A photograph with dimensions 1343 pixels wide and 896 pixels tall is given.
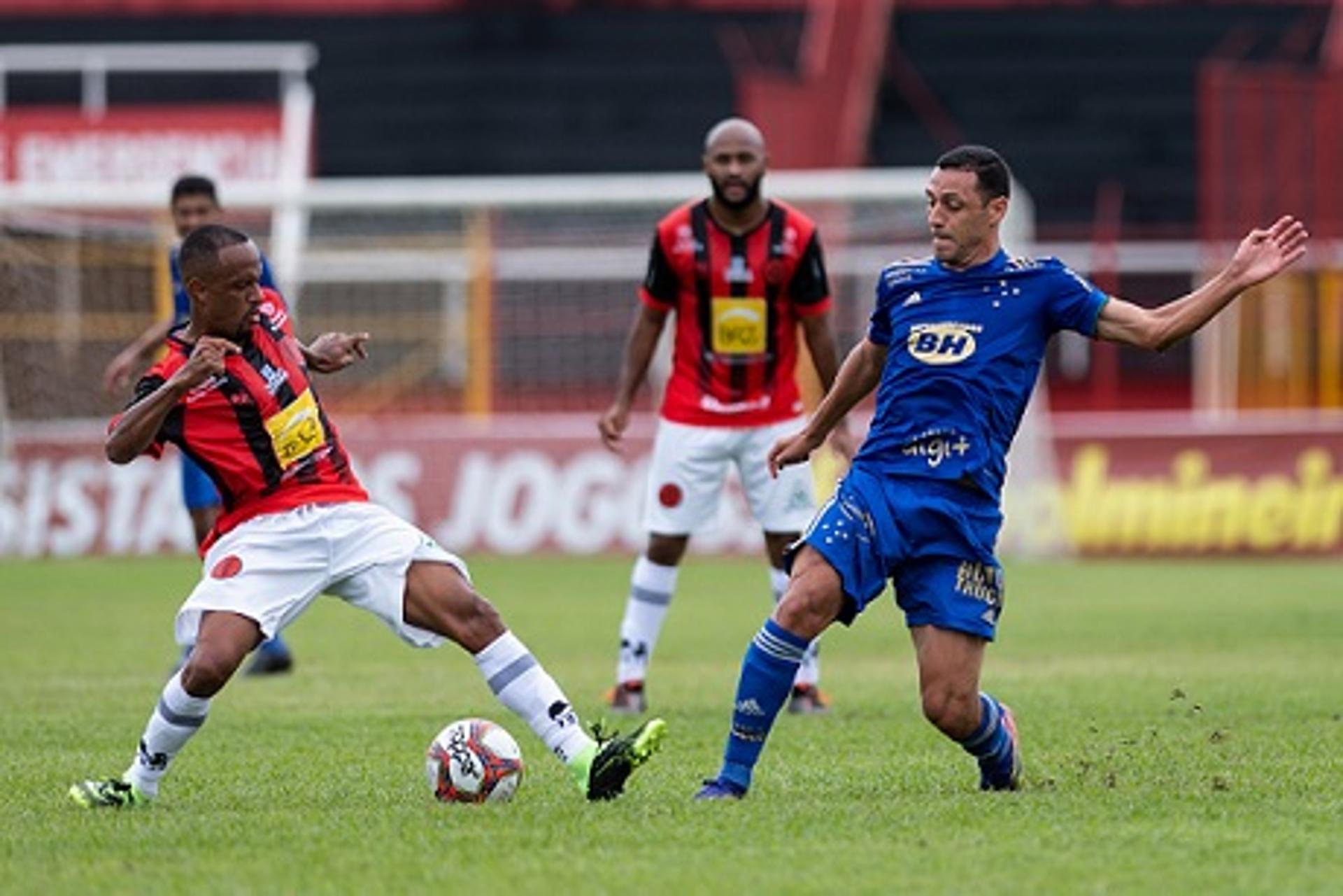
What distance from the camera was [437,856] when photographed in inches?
267

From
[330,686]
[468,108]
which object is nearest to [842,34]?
[468,108]

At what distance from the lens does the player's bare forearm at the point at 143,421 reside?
25.5 ft

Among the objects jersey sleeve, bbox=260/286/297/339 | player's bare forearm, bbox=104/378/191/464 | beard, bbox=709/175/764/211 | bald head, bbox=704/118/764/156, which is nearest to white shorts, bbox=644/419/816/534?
beard, bbox=709/175/764/211

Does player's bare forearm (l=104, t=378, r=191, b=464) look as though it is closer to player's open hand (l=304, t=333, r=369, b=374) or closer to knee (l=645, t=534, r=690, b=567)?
player's open hand (l=304, t=333, r=369, b=374)

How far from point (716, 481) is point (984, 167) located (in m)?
3.83

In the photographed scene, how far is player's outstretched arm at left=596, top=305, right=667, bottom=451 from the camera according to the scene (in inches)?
452

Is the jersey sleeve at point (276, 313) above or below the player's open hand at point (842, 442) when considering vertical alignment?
above

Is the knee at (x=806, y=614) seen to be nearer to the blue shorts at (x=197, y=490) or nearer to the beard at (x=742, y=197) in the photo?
Result: the beard at (x=742, y=197)

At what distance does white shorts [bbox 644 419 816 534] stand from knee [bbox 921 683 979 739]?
12.2ft

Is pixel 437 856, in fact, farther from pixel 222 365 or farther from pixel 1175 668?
pixel 1175 668

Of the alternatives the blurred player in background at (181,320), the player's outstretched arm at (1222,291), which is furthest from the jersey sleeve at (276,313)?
the blurred player in background at (181,320)

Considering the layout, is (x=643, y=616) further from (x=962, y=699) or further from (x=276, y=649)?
(x=962, y=699)

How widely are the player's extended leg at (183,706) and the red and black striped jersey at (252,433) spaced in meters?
0.41

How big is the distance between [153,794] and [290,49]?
950 inches
